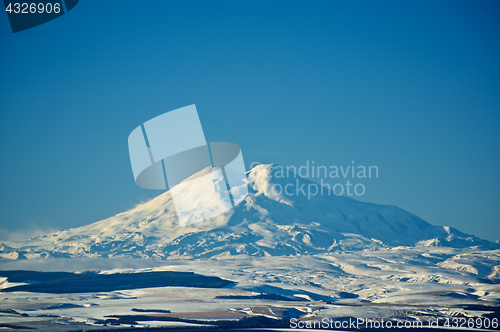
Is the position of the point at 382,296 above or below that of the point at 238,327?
below

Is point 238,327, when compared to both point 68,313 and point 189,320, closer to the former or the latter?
point 189,320

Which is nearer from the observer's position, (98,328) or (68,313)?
(98,328)

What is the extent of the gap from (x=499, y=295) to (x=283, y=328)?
371ft

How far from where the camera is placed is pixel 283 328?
11419 centimetres

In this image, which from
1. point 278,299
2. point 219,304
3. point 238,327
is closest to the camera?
point 238,327

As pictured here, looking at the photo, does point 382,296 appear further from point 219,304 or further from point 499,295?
point 219,304

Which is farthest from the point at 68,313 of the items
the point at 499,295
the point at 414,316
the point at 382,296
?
the point at 499,295

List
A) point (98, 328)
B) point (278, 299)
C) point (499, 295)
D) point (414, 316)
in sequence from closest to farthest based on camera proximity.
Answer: point (98, 328), point (414, 316), point (278, 299), point (499, 295)

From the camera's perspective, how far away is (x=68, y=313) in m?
132

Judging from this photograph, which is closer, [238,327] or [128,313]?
[238,327]

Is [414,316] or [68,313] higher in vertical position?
[68,313]

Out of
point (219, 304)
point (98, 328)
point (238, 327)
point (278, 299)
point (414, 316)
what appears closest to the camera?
point (98, 328)

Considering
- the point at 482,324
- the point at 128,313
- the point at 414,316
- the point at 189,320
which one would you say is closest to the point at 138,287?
the point at 128,313

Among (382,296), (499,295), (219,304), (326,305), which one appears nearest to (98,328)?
(219,304)
